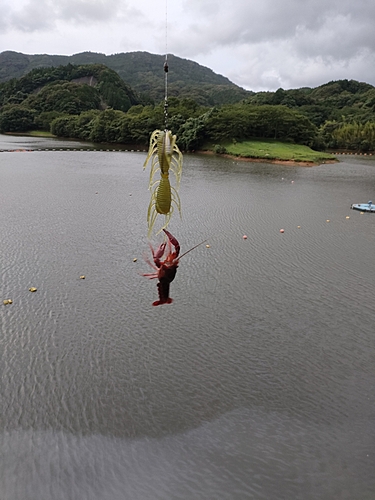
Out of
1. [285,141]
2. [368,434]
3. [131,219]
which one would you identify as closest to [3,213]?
[131,219]

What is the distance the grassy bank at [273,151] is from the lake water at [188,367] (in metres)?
23.7

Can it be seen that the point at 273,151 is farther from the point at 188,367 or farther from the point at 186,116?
the point at 188,367

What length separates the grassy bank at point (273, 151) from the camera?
35.8 metres

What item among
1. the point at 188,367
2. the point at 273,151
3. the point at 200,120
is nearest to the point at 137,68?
the point at 200,120

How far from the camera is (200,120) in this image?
41.6 m

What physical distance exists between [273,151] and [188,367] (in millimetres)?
34791

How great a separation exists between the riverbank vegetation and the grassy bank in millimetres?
106

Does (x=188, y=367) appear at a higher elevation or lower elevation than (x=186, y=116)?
lower

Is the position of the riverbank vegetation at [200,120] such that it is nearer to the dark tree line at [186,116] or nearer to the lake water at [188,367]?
the dark tree line at [186,116]

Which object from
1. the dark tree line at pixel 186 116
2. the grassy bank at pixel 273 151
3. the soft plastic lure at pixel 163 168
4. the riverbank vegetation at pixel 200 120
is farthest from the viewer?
the dark tree line at pixel 186 116

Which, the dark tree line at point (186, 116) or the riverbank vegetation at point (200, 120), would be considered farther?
the dark tree line at point (186, 116)

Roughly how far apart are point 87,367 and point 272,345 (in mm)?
3183

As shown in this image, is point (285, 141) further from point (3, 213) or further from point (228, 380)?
point (228, 380)

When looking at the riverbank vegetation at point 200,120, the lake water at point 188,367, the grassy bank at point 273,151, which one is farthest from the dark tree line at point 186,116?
the lake water at point 188,367
